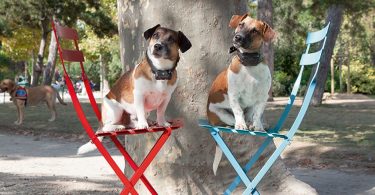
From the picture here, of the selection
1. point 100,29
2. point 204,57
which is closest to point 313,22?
point 100,29

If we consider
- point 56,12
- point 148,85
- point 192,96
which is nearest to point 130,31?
point 192,96

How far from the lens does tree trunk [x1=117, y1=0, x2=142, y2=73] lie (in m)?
4.83

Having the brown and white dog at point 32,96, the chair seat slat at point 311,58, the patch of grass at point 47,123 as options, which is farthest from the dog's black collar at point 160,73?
the brown and white dog at point 32,96

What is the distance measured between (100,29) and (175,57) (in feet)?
55.6

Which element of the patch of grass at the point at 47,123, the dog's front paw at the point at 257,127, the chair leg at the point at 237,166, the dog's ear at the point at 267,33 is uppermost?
the dog's ear at the point at 267,33

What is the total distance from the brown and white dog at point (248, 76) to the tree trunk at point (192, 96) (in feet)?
3.71

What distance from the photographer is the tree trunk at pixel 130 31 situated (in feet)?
15.8

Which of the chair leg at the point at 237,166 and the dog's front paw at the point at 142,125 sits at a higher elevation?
the dog's front paw at the point at 142,125

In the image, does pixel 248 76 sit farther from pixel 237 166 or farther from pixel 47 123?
pixel 47 123

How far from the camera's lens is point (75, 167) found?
28.0ft

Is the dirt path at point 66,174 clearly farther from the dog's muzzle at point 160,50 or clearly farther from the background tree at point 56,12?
the background tree at point 56,12

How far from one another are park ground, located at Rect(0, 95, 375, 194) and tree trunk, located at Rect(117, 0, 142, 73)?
5.97ft

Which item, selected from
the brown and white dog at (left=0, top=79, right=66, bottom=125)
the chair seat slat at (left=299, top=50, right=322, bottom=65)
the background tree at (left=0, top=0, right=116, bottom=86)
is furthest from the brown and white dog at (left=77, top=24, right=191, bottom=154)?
the background tree at (left=0, top=0, right=116, bottom=86)

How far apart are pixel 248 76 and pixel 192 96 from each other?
1.42 m
